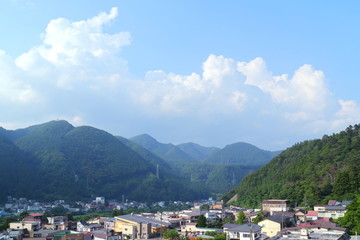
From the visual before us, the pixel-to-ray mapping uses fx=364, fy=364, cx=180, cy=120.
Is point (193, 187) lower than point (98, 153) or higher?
lower

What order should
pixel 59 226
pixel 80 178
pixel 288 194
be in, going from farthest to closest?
pixel 80 178, pixel 288 194, pixel 59 226

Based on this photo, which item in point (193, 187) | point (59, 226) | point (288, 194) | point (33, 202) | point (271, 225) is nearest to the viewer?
point (271, 225)

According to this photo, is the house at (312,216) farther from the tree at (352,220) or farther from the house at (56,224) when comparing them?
the house at (56,224)

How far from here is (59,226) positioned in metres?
36.4

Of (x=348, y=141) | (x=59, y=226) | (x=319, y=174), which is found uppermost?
(x=348, y=141)

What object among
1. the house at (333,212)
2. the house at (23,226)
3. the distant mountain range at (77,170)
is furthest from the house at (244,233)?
the distant mountain range at (77,170)

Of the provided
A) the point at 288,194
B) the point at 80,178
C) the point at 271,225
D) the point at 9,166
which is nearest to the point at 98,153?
the point at 80,178

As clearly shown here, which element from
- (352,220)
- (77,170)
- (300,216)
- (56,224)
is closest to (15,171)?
(77,170)

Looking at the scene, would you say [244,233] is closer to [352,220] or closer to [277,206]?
[352,220]

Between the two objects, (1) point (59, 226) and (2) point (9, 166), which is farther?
(2) point (9, 166)

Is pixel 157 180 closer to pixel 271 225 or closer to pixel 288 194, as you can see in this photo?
pixel 288 194

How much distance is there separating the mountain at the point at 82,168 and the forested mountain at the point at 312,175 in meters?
39.3

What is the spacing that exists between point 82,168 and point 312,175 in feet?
235

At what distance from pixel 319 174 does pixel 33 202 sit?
186ft
